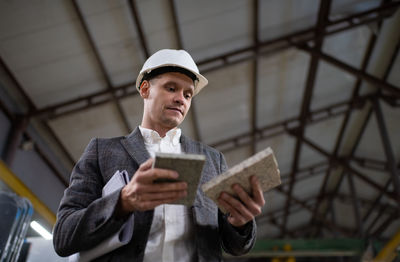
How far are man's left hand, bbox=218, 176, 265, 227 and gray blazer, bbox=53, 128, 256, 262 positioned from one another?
0.12m

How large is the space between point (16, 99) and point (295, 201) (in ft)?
34.6

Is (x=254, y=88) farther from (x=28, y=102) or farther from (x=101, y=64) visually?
(x=28, y=102)

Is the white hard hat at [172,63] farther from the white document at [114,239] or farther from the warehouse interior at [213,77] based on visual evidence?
the warehouse interior at [213,77]

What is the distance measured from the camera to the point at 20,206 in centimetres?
246

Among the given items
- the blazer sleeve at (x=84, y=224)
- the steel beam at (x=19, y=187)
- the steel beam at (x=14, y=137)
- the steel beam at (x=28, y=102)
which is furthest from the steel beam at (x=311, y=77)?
the blazer sleeve at (x=84, y=224)

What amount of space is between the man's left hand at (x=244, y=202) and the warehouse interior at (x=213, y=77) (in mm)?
5163

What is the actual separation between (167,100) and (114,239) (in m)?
0.66

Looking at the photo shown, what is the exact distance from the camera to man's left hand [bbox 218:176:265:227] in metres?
1.41

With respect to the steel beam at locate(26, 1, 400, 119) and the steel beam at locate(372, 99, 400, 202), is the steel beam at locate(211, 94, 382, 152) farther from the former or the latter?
the steel beam at locate(26, 1, 400, 119)

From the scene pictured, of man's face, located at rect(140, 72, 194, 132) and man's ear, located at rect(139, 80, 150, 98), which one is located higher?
man's ear, located at rect(139, 80, 150, 98)

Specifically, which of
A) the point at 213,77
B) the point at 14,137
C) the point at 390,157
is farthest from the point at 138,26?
the point at 390,157

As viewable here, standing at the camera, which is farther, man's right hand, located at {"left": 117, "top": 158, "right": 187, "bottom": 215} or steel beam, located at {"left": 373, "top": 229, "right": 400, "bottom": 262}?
steel beam, located at {"left": 373, "top": 229, "right": 400, "bottom": 262}

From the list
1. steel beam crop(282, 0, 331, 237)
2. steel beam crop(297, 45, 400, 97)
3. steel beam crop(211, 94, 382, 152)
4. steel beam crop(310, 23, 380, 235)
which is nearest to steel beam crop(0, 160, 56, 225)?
steel beam crop(211, 94, 382, 152)

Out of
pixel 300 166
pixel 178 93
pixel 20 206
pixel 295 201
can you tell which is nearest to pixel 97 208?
pixel 178 93
